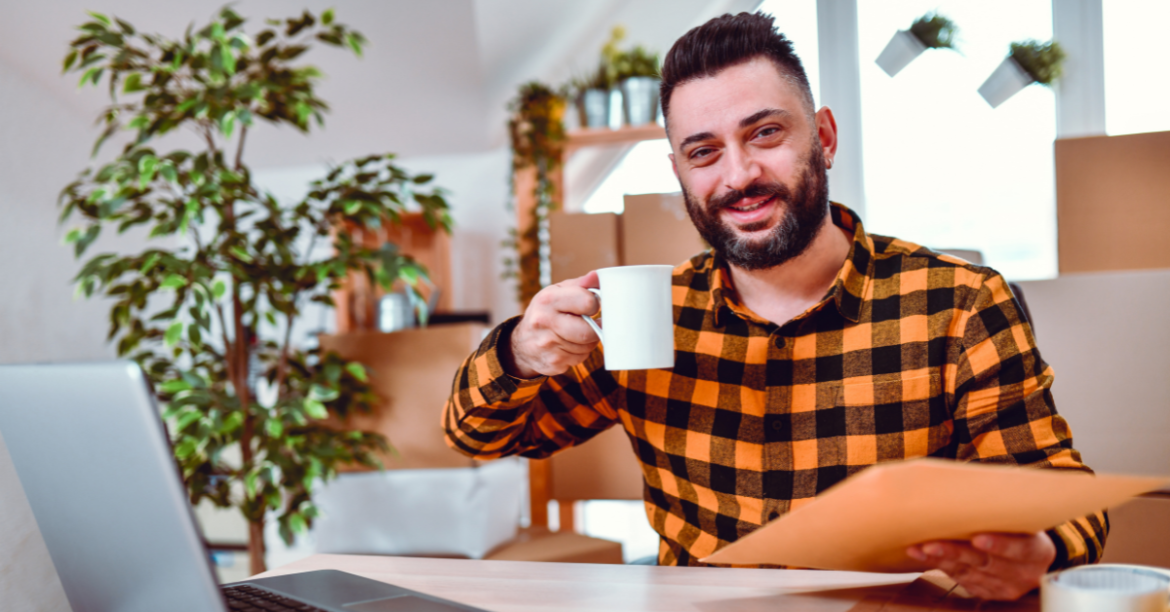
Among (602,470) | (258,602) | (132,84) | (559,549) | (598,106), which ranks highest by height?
(598,106)

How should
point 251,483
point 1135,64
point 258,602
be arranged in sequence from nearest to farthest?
1. point 258,602
2. point 1135,64
3. point 251,483

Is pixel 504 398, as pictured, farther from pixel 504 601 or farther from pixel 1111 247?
pixel 1111 247

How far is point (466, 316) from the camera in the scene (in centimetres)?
277

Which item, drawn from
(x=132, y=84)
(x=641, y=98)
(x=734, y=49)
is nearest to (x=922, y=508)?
(x=734, y=49)

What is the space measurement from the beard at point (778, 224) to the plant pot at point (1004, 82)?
2.30 ft

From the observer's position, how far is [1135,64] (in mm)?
1260

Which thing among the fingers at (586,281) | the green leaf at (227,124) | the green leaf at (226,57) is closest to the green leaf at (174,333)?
the green leaf at (227,124)

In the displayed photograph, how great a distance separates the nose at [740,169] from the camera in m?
0.96

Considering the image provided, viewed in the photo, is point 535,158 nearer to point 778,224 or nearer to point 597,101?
point 597,101

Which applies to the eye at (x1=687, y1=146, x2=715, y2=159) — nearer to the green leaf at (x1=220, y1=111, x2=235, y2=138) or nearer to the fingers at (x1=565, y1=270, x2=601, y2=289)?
the fingers at (x1=565, y1=270, x2=601, y2=289)

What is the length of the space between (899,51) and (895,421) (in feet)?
3.30

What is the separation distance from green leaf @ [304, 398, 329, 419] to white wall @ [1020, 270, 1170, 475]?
1.25 m

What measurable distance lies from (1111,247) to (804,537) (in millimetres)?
912

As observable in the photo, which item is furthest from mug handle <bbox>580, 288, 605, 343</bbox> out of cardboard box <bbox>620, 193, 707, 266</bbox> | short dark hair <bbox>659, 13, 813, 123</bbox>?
cardboard box <bbox>620, 193, 707, 266</bbox>
